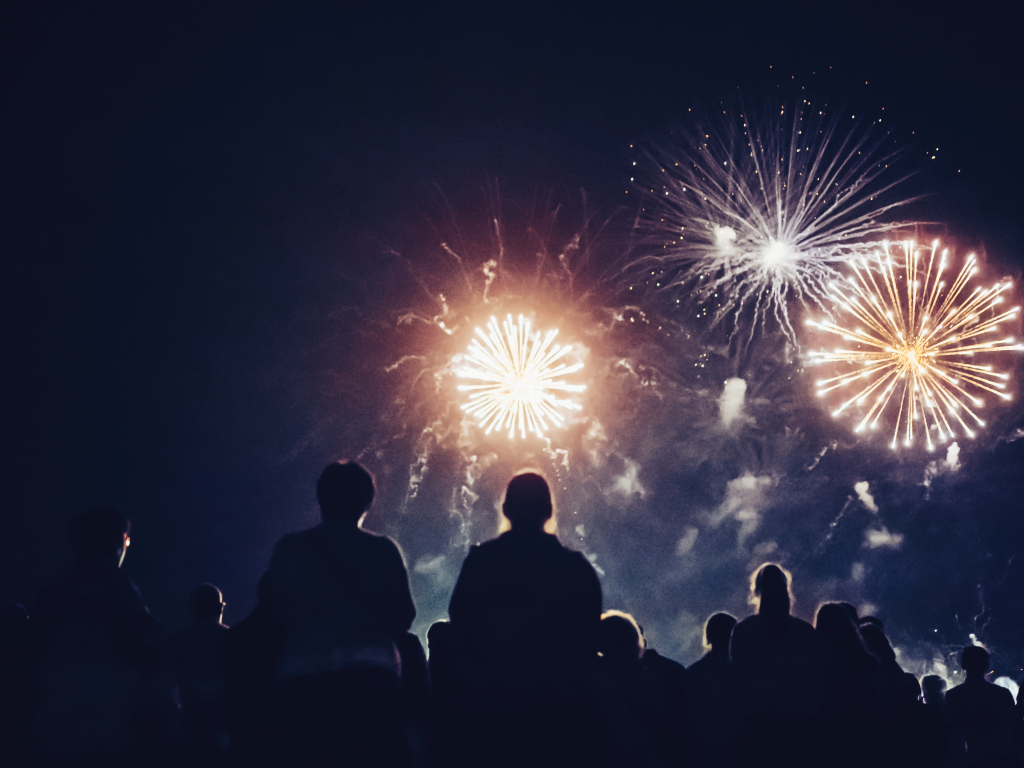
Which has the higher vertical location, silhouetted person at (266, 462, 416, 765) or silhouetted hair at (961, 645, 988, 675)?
silhouetted hair at (961, 645, 988, 675)

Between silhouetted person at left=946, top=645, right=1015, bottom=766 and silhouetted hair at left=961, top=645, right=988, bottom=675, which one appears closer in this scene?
silhouetted person at left=946, top=645, right=1015, bottom=766

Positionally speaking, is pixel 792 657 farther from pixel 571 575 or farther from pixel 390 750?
pixel 390 750

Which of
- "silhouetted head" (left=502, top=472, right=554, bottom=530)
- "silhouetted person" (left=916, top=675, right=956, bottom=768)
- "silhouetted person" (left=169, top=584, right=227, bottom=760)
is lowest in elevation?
"silhouetted person" (left=916, top=675, right=956, bottom=768)

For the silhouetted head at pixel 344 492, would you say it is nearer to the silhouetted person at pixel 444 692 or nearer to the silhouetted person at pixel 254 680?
the silhouetted person at pixel 254 680

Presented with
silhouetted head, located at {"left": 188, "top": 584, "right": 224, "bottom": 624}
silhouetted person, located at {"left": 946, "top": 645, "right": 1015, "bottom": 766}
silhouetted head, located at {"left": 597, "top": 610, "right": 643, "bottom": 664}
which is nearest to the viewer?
silhouetted head, located at {"left": 597, "top": 610, "right": 643, "bottom": 664}

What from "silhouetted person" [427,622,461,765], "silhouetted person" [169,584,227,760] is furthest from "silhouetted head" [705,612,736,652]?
"silhouetted person" [169,584,227,760]

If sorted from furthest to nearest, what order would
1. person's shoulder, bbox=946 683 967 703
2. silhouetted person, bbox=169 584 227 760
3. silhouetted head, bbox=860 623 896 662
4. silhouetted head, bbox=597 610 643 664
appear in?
1. person's shoulder, bbox=946 683 967 703
2. silhouetted head, bbox=860 623 896 662
3. silhouetted head, bbox=597 610 643 664
4. silhouetted person, bbox=169 584 227 760

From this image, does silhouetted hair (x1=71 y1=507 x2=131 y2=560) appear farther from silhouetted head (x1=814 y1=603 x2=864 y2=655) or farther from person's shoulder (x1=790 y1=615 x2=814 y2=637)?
silhouetted head (x1=814 y1=603 x2=864 y2=655)

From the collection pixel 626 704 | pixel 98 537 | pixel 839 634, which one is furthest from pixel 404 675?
pixel 839 634
